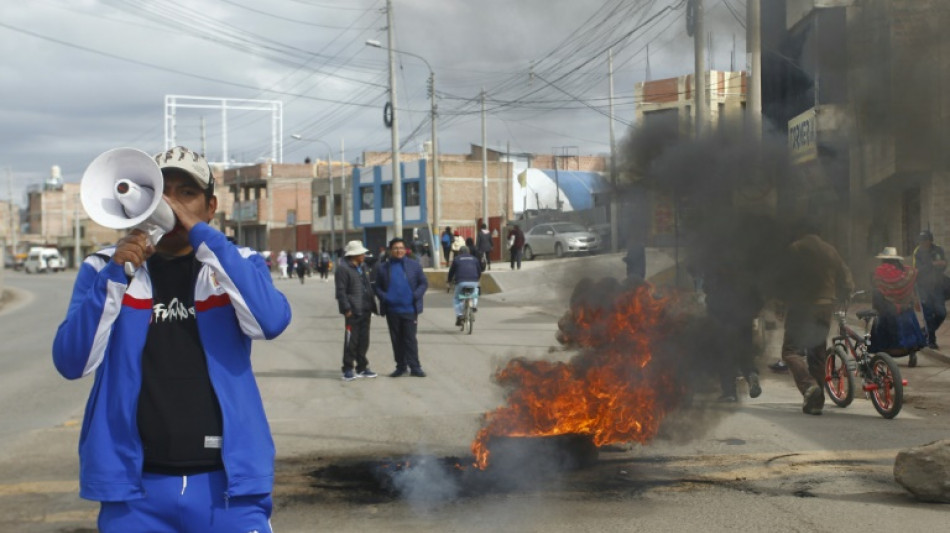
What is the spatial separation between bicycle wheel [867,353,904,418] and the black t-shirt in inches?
283

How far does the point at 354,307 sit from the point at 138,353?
9500 mm

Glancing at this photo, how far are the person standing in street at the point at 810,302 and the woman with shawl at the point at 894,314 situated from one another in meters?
0.87

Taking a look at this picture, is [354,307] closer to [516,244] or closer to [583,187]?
[583,187]

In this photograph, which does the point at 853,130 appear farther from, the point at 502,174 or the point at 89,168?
the point at 502,174

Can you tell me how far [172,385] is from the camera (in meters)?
2.48

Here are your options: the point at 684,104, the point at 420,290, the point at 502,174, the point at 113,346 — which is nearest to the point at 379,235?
the point at 502,174

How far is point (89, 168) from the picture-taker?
2438mm

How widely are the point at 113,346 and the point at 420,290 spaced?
975 centimetres

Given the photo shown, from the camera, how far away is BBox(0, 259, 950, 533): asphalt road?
5.26 m

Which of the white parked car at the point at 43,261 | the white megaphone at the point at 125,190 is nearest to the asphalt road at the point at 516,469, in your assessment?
the white megaphone at the point at 125,190

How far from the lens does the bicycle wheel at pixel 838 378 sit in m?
8.70

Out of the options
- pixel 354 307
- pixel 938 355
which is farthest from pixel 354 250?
pixel 938 355

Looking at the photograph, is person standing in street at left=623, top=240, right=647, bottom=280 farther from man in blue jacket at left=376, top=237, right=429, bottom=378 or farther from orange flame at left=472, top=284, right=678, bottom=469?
man in blue jacket at left=376, top=237, right=429, bottom=378

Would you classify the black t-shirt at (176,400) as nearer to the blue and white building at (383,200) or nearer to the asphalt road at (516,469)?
the asphalt road at (516,469)
